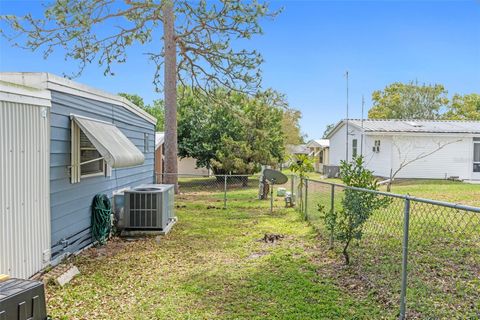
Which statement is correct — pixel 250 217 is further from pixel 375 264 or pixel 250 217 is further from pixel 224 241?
pixel 375 264

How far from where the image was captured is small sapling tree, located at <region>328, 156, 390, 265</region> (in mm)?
5035

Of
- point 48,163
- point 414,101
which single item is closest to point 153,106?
point 414,101

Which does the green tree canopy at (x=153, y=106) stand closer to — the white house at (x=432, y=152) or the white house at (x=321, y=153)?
the white house at (x=321, y=153)

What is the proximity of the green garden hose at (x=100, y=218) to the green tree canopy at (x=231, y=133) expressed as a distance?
11060mm

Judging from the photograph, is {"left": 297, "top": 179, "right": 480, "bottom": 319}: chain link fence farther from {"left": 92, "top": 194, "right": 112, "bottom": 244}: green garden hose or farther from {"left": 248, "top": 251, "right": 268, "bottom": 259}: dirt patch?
{"left": 92, "top": 194, "right": 112, "bottom": 244}: green garden hose

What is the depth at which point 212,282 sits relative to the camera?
16.0 feet

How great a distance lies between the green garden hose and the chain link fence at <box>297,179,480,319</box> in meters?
3.92

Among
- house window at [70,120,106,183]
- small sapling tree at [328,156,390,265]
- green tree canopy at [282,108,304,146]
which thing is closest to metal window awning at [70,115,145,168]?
house window at [70,120,106,183]

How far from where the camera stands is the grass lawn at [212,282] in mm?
3912

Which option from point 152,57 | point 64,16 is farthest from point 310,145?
point 64,16

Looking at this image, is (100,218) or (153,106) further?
(153,106)

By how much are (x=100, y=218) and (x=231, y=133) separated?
43.3ft

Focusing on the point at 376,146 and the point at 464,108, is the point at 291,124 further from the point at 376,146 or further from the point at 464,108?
the point at 376,146

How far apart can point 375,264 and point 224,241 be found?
10.4 feet
